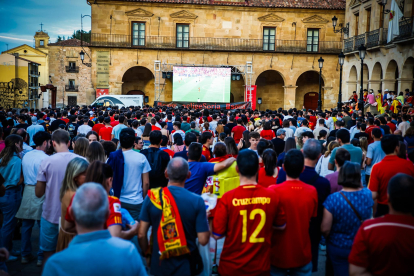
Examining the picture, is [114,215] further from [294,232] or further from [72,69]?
[72,69]

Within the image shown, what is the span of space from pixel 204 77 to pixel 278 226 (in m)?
25.2

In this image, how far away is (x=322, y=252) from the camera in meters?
6.21

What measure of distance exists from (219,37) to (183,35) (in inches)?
111

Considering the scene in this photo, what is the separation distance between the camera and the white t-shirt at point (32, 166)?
215 inches

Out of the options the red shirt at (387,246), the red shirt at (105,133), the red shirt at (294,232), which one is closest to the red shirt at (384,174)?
the red shirt at (294,232)

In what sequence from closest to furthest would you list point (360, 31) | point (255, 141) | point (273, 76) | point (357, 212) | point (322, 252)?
1. point (357, 212)
2. point (322, 252)
3. point (255, 141)
4. point (360, 31)
5. point (273, 76)

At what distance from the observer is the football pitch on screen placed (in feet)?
92.0

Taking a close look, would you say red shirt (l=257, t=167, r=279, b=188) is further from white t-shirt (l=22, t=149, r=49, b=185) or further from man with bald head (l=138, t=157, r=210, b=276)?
white t-shirt (l=22, t=149, r=49, b=185)

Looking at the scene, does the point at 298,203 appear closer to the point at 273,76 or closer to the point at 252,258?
the point at 252,258

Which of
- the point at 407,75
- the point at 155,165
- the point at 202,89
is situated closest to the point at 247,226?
the point at 155,165

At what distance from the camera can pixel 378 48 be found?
23.9m

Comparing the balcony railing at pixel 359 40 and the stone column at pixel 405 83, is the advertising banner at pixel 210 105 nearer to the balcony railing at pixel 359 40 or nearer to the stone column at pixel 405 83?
the balcony railing at pixel 359 40

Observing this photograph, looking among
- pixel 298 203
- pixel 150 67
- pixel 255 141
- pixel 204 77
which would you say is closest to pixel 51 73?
pixel 150 67

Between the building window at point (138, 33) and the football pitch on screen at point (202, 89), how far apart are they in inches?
175
